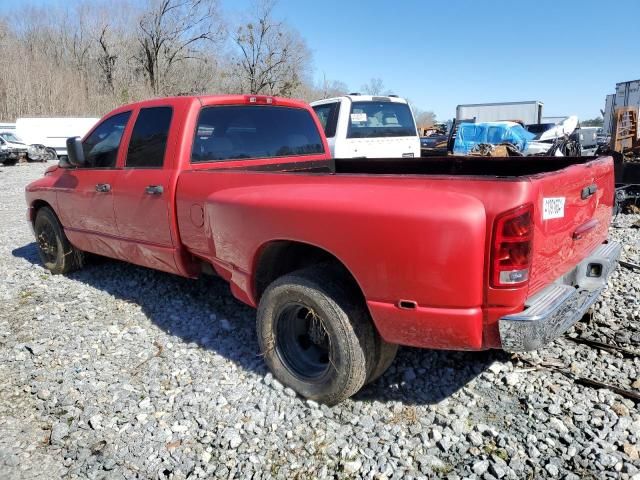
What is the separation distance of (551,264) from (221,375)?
84.9 inches

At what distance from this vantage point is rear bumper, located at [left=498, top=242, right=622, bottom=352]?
2.22m

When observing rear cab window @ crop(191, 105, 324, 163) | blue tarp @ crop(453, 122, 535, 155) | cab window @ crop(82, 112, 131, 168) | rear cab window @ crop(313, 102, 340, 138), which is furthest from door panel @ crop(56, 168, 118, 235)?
blue tarp @ crop(453, 122, 535, 155)

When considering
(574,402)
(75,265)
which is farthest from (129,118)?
(574,402)

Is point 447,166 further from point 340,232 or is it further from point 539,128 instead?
point 539,128

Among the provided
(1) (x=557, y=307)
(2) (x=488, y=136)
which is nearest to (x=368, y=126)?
(1) (x=557, y=307)

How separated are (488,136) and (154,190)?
1237cm

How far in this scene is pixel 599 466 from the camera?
2.30 meters

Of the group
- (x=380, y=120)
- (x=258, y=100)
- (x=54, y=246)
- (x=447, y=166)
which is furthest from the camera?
(x=380, y=120)

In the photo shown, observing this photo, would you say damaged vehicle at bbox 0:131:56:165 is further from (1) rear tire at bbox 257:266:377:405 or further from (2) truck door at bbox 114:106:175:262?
(1) rear tire at bbox 257:266:377:405

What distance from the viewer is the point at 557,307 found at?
2.35 metres

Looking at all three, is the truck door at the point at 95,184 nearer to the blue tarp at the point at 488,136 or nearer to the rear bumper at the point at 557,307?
the rear bumper at the point at 557,307

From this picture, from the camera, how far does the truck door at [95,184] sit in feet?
14.4

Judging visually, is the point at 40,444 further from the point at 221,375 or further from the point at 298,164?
the point at 298,164

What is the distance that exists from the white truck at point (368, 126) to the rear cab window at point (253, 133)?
317 cm
